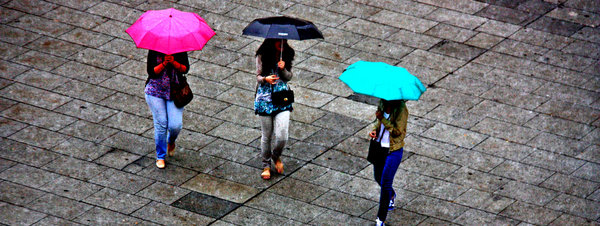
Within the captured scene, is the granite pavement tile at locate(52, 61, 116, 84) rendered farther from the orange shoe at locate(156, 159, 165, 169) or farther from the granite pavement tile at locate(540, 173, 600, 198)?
the granite pavement tile at locate(540, 173, 600, 198)

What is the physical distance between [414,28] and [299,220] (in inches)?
205

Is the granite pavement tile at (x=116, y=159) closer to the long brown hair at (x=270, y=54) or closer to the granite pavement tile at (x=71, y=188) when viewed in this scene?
the granite pavement tile at (x=71, y=188)

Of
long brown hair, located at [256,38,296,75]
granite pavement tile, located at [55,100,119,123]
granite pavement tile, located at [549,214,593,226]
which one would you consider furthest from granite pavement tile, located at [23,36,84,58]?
granite pavement tile, located at [549,214,593,226]

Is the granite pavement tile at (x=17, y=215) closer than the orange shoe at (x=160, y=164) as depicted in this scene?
Yes

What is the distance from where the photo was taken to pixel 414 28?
1416cm

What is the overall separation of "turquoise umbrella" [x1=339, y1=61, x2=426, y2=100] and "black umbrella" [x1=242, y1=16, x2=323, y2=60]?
0.80 metres

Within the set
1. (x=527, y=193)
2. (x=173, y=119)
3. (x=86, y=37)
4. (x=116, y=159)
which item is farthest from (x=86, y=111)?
(x=527, y=193)

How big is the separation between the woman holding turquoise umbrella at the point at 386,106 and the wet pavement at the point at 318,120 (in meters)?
0.71

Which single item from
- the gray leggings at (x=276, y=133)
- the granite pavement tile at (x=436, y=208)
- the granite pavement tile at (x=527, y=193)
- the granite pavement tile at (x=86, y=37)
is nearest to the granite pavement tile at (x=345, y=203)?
the granite pavement tile at (x=436, y=208)

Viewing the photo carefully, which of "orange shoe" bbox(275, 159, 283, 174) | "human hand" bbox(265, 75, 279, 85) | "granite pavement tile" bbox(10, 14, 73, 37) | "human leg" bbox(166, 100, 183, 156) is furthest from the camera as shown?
"granite pavement tile" bbox(10, 14, 73, 37)

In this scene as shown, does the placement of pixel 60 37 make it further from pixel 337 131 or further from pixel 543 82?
pixel 543 82

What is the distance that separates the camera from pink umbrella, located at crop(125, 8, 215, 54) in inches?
377

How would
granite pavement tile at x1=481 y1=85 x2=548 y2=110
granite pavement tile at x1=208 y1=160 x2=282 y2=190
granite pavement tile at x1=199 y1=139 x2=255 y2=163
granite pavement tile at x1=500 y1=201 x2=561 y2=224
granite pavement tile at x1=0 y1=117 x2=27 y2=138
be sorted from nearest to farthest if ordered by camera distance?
1. granite pavement tile at x1=500 y1=201 x2=561 y2=224
2. granite pavement tile at x1=208 y1=160 x2=282 y2=190
3. granite pavement tile at x1=199 y1=139 x2=255 y2=163
4. granite pavement tile at x1=0 y1=117 x2=27 y2=138
5. granite pavement tile at x1=481 y1=85 x2=548 y2=110

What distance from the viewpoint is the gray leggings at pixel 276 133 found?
10.2 metres
